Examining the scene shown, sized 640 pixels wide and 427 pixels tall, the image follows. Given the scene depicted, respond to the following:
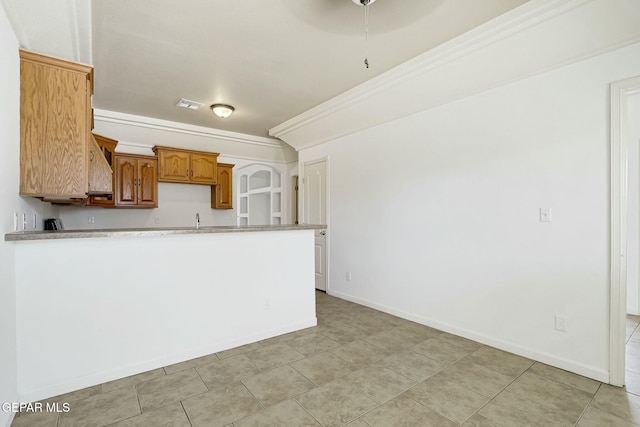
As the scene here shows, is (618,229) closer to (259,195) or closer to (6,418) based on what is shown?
(6,418)

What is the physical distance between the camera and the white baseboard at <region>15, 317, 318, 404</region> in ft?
6.95

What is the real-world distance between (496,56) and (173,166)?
468 centimetres

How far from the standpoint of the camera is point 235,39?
8.73ft

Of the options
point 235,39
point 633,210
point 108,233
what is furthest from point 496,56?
point 108,233

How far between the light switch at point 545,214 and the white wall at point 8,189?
12.4 ft

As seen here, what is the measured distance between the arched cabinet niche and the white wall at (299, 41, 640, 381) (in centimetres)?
304

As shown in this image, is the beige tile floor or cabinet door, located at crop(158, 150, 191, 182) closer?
the beige tile floor

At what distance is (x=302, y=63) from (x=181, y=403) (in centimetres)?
302

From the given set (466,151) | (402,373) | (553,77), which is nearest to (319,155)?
(466,151)

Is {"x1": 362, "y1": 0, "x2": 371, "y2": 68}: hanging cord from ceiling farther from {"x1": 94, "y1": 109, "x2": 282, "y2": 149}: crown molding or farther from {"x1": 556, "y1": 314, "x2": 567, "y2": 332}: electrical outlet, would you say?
{"x1": 94, "y1": 109, "x2": 282, "y2": 149}: crown molding

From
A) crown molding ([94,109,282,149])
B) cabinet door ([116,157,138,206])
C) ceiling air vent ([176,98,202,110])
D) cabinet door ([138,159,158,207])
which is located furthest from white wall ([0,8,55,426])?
cabinet door ([138,159,158,207])

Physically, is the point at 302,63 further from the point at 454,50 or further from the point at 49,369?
the point at 49,369

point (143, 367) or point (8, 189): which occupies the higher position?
point (8, 189)

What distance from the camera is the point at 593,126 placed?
2.38 m
